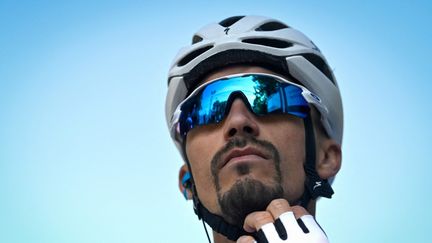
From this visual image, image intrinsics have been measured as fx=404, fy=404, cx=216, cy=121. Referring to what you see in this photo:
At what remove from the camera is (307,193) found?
3932mm

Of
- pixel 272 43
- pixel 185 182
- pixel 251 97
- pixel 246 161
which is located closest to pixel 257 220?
pixel 246 161

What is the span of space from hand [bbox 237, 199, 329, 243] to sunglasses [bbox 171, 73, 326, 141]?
1.25 meters

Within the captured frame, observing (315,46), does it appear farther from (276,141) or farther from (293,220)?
(293,220)

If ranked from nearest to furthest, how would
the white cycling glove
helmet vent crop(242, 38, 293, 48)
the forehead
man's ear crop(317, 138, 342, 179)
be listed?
the white cycling glove → man's ear crop(317, 138, 342, 179) → the forehead → helmet vent crop(242, 38, 293, 48)

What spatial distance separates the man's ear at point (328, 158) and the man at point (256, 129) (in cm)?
1

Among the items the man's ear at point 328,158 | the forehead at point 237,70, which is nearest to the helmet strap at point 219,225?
the man's ear at point 328,158

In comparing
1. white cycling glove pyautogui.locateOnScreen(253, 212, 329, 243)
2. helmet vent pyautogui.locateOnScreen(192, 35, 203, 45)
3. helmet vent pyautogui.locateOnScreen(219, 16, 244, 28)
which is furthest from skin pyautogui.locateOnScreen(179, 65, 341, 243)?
helmet vent pyautogui.locateOnScreen(219, 16, 244, 28)

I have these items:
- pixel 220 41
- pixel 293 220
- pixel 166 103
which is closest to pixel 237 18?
pixel 220 41

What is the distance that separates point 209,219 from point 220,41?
208 centimetres

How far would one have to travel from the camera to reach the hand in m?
2.73

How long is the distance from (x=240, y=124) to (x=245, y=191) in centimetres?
66

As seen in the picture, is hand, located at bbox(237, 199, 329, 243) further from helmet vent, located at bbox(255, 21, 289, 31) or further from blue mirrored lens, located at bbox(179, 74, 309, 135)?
helmet vent, located at bbox(255, 21, 289, 31)

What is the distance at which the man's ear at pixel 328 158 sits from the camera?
14.5 ft

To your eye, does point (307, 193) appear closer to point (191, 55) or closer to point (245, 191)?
point (245, 191)
